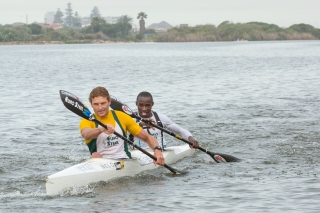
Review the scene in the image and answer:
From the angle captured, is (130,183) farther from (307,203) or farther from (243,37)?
(243,37)

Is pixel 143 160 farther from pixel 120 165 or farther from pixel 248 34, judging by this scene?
pixel 248 34

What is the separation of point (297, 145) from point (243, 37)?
182 m

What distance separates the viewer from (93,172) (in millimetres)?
10906

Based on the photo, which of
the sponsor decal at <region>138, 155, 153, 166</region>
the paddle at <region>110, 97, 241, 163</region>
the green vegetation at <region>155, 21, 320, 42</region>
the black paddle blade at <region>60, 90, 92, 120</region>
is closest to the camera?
Answer: the black paddle blade at <region>60, 90, 92, 120</region>

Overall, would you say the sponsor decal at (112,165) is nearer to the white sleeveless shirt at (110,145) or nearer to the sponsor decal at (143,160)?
the white sleeveless shirt at (110,145)

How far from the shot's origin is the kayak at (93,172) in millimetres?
10508

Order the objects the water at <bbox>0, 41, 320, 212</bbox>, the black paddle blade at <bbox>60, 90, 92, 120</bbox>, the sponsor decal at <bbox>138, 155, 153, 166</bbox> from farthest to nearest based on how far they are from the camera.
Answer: the sponsor decal at <bbox>138, 155, 153, 166</bbox> → the black paddle blade at <bbox>60, 90, 92, 120</bbox> → the water at <bbox>0, 41, 320, 212</bbox>

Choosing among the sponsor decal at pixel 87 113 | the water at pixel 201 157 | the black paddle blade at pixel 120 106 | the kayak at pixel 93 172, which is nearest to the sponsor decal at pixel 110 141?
the kayak at pixel 93 172

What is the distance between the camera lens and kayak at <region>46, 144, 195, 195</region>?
414 inches

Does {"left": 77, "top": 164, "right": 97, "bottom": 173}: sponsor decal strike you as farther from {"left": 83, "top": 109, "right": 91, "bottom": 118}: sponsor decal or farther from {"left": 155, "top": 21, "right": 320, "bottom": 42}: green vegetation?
{"left": 155, "top": 21, "right": 320, "bottom": 42}: green vegetation

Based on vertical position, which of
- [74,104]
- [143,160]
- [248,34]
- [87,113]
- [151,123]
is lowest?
[248,34]

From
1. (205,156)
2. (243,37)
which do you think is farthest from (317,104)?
(243,37)

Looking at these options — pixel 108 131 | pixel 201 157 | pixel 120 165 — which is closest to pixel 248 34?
pixel 201 157

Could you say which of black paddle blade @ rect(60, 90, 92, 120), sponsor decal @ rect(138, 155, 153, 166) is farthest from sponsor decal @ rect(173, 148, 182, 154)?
black paddle blade @ rect(60, 90, 92, 120)
